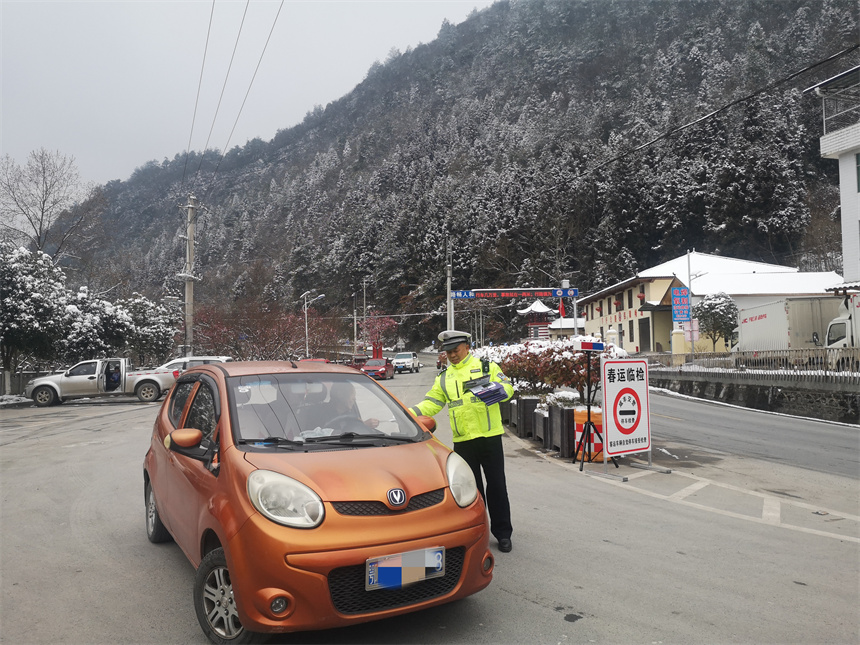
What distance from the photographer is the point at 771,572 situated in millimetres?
4660

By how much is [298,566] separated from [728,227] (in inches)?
2635

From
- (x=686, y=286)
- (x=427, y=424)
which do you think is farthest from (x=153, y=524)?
(x=686, y=286)

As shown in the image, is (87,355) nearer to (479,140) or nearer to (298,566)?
(298,566)

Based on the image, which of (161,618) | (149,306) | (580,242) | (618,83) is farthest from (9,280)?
(618,83)

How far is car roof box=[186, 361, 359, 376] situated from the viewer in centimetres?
440

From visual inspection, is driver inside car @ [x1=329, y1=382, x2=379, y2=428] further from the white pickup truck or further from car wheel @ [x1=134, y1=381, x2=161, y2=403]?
car wheel @ [x1=134, y1=381, x2=161, y2=403]

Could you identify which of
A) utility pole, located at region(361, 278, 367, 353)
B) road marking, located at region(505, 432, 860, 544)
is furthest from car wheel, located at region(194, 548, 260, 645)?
utility pole, located at region(361, 278, 367, 353)

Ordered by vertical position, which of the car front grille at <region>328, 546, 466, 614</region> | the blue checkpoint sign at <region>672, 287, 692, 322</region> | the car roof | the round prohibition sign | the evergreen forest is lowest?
the car front grille at <region>328, 546, 466, 614</region>

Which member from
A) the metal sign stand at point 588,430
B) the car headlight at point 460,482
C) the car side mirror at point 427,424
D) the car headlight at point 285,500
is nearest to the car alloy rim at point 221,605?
the car headlight at point 285,500

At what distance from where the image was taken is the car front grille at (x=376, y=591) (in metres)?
3.07

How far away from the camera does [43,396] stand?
23.4 meters

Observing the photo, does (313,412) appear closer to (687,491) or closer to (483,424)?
(483,424)

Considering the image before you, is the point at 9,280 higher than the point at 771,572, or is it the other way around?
the point at 9,280

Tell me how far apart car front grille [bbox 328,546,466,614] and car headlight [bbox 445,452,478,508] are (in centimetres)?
31
